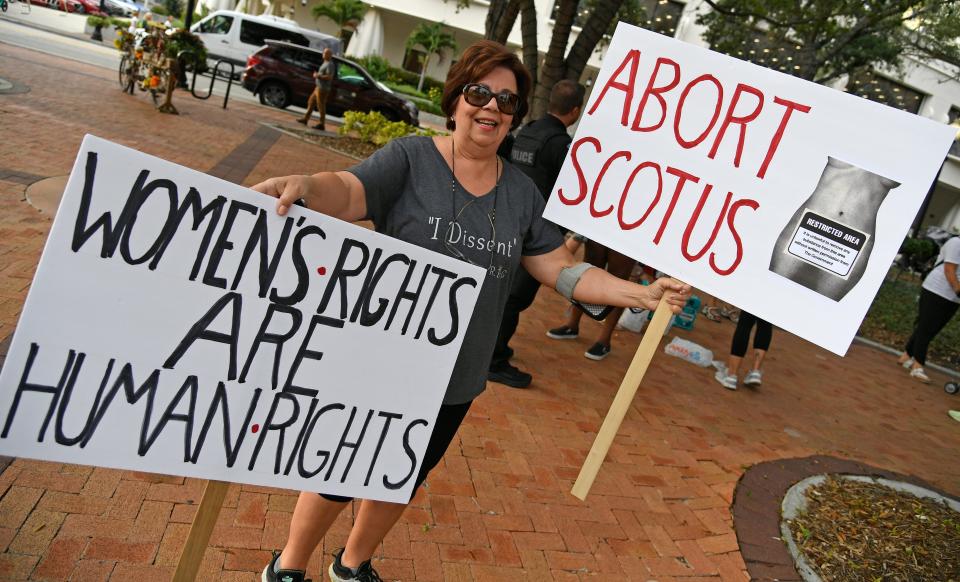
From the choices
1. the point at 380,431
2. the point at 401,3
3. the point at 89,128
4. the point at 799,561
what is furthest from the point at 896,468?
the point at 401,3

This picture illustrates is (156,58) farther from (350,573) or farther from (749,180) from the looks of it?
(749,180)

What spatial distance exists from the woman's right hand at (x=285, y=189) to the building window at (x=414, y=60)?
37.8 metres

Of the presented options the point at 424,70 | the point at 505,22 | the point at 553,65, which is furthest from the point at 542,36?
the point at 553,65

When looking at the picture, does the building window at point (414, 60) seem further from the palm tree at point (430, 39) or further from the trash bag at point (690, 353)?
the trash bag at point (690, 353)

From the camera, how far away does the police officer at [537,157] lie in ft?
15.8

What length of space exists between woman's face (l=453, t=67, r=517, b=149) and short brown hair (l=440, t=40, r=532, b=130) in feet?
0.07

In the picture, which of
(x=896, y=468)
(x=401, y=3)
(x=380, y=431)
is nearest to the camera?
(x=380, y=431)

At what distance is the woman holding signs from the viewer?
216cm

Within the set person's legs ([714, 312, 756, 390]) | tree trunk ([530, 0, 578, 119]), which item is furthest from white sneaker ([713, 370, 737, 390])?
tree trunk ([530, 0, 578, 119])

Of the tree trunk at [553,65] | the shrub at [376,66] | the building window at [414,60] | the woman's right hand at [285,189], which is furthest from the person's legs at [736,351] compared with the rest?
the building window at [414,60]

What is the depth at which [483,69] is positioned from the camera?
2.20m

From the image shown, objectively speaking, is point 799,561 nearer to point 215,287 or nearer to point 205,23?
point 215,287

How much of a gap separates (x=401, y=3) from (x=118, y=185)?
3658cm

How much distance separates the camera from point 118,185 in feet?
5.20
